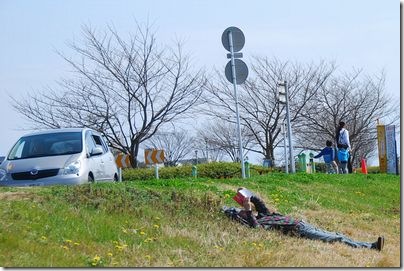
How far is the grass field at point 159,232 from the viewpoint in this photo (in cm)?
616

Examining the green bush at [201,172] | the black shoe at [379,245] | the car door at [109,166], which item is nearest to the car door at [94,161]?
the car door at [109,166]

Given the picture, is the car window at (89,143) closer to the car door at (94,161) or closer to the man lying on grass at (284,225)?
the car door at (94,161)

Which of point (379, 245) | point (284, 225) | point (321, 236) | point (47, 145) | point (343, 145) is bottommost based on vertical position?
point (379, 245)

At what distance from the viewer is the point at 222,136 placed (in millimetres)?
35312

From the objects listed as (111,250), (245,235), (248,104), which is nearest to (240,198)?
(245,235)

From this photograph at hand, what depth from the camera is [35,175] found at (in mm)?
11141

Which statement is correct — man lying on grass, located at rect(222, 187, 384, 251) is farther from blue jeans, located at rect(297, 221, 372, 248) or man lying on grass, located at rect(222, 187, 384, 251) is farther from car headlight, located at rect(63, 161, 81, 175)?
car headlight, located at rect(63, 161, 81, 175)

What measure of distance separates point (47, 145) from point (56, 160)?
27.5 inches

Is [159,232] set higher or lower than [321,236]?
higher

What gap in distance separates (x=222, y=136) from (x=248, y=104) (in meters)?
6.89

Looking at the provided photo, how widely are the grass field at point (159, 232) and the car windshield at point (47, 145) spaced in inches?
70.6

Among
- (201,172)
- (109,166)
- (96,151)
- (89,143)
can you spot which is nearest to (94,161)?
(96,151)

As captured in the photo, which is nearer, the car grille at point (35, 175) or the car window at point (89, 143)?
the car grille at point (35, 175)

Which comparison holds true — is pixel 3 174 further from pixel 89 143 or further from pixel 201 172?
pixel 201 172
